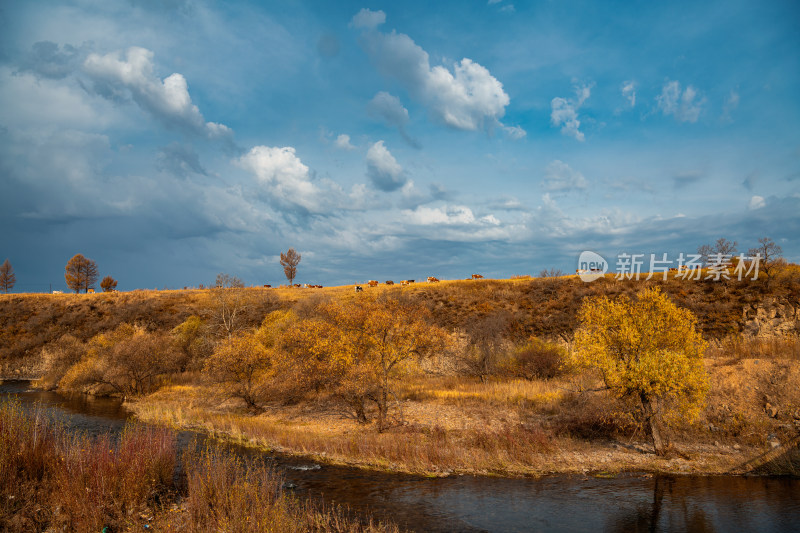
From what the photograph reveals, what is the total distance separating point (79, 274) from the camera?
4318 inches

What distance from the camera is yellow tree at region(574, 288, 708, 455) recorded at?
21.2 m

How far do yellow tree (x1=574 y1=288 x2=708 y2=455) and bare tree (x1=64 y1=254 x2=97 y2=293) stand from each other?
407 feet

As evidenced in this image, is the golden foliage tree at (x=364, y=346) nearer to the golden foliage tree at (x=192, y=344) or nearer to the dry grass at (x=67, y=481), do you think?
the dry grass at (x=67, y=481)

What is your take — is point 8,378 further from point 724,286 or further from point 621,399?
point 724,286

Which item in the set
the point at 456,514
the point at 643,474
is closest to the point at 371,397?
the point at 456,514

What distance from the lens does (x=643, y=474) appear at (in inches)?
802

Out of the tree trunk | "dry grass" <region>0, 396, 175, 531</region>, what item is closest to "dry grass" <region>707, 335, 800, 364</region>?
the tree trunk

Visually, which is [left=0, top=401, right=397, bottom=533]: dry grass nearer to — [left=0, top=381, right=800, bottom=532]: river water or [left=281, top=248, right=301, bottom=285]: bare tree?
[left=0, top=381, right=800, bottom=532]: river water

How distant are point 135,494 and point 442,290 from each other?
6579 cm

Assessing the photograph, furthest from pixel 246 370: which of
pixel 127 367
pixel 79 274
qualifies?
pixel 79 274

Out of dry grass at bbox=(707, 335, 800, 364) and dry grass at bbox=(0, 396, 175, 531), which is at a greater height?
dry grass at bbox=(707, 335, 800, 364)

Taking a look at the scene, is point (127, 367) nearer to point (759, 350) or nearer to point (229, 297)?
point (229, 297)

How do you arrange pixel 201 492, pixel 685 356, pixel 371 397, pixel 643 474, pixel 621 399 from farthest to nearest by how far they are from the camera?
pixel 371 397, pixel 621 399, pixel 685 356, pixel 643 474, pixel 201 492

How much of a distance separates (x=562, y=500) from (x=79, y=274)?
417 ft
